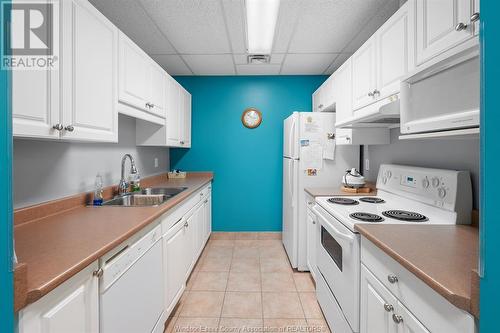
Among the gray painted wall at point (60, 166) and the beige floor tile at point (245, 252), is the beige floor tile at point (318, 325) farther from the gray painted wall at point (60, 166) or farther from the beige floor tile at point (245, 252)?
the gray painted wall at point (60, 166)

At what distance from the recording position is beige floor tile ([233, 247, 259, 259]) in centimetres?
316

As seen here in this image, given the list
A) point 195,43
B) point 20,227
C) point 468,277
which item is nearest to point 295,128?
point 195,43

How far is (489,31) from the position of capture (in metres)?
0.59

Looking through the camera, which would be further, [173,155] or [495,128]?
[173,155]

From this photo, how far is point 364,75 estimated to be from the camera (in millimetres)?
2031

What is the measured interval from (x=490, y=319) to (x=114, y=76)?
2041mm

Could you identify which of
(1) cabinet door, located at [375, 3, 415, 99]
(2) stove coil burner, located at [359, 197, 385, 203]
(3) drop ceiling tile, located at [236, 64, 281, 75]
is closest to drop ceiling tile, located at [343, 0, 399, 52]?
(1) cabinet door, located at [375, 3, 415, 99]

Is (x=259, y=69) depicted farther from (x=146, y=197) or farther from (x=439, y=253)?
(x=439, y=253)

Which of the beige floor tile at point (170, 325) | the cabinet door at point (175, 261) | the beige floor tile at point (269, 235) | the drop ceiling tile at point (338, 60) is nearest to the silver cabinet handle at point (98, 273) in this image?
the cabinet door at point (175, 261)

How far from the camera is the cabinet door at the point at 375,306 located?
3.39 feet

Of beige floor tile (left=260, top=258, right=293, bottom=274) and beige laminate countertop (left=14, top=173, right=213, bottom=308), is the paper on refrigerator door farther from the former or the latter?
beige laminate countertop (left=14, top=173, right=213, bottom=308)

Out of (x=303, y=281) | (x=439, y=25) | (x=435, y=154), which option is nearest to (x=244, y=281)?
(x=303, y=281)

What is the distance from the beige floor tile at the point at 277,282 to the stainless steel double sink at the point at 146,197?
1275 millimetres

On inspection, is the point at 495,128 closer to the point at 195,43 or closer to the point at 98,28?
the point at 98,28
